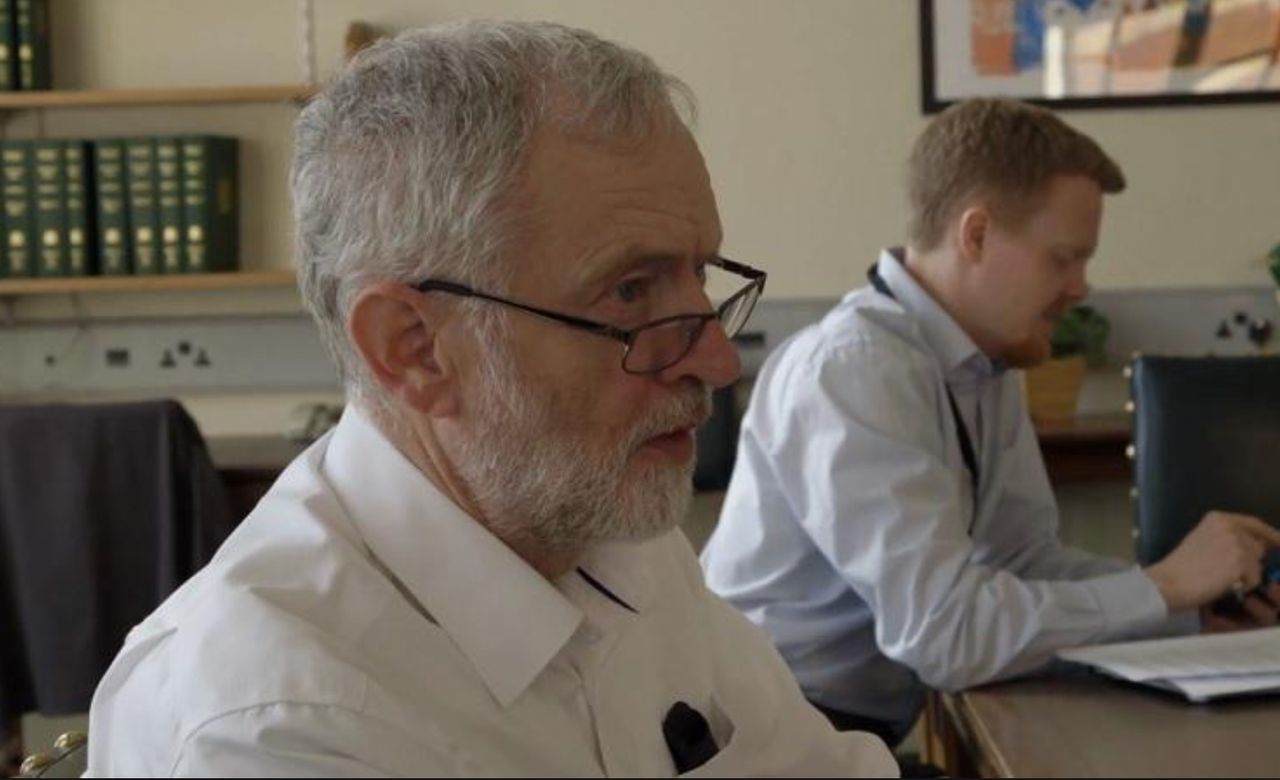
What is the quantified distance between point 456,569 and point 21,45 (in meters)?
2.90

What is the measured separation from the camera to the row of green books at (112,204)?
3.50 meters

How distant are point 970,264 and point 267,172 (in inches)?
79.3

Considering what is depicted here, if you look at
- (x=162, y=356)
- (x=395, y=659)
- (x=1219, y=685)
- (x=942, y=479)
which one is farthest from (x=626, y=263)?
(x=162, y=356)

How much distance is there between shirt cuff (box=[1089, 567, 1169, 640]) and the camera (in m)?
1.76

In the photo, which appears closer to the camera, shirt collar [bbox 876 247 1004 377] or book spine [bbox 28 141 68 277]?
shirt collar [bbox 876 247 1004 377]

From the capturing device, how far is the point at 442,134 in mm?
1106

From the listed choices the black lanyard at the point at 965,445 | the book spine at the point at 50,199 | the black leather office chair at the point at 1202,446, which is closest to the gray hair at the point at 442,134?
the black lanyard at the point at 965,445

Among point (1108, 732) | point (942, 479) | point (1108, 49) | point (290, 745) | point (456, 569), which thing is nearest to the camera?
point (290, 745)

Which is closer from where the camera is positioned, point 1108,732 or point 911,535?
point 1108,732

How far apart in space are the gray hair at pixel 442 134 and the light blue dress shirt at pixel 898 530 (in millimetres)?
779

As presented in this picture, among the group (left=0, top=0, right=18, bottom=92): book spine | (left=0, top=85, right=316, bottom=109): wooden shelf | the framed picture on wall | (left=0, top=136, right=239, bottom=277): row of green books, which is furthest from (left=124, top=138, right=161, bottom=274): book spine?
the framed picture on wall

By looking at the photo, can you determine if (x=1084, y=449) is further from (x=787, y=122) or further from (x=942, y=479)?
(x=942, y=479)

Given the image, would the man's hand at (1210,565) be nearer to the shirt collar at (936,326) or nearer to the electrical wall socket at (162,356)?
the shirt collar at (936,326)

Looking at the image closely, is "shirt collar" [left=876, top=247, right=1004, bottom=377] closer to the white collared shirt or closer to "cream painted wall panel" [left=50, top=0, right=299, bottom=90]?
the white collared shirt
